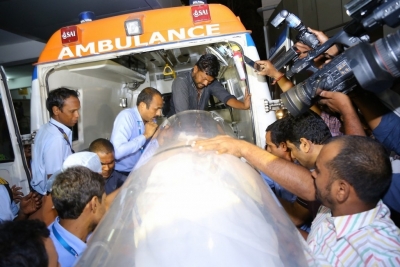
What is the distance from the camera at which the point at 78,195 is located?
166 cm

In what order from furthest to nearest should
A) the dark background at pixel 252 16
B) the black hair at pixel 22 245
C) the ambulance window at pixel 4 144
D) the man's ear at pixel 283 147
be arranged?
1. the dark background at pixel 252 16
2. the ambulance window at pixel 4 144
3. the man's ear at pixel 283 147
4. the black hair at pixel 22 245

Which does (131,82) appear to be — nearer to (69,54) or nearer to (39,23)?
(69,54)

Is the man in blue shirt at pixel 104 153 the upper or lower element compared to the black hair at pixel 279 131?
lower

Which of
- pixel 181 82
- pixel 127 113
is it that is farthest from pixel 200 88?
pixel 127 113

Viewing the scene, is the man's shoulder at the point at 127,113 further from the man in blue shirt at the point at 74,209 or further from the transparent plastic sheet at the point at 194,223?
the transparent plastic sheet at the point at 194,223

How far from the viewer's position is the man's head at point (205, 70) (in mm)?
3342

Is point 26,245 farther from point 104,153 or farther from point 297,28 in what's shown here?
point 297,28

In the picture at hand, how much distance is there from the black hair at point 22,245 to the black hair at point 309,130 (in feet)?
4.61

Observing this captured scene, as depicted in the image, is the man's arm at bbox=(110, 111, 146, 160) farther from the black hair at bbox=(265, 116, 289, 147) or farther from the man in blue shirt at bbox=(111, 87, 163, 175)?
the black hair at bbox=(265, 116, 289, 147)

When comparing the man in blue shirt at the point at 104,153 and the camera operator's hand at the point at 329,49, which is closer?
the camera operator's hand at the point at 329,49

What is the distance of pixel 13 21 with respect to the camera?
19.1 feet

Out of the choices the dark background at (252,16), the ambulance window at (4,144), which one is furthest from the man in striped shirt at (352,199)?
the dark background at (252,16)

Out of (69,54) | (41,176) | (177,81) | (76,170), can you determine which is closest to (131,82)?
(177,81)

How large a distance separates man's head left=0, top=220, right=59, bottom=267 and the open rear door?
72.4 inches
